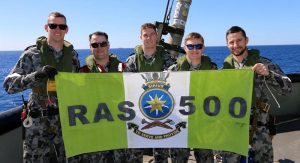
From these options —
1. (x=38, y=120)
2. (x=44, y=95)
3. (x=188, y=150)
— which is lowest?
(x=188, y=150)

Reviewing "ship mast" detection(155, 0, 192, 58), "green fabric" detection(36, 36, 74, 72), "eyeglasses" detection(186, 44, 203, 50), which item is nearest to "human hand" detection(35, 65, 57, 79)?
"green fabric" detection(36, 36, 74, 72)

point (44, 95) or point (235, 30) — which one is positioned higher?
point (235, 30)

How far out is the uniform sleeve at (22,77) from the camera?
4334 millimetres

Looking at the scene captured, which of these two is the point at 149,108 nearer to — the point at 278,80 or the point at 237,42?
the point at 237,42

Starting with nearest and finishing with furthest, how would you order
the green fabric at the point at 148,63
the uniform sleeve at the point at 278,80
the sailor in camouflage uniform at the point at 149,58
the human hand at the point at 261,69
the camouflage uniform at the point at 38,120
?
the human hand at the point at 261,69 → the uniform sleeve at the point at 278,80 → the camouflage uniform at the point at 38,120 → the sailor in camouflage uniform at the point at 149,58 → the green fabric at the point at 148,63

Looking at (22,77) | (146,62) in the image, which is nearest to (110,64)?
(146,62)

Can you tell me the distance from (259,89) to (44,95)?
114 inches

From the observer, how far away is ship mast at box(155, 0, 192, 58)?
30.1 feet

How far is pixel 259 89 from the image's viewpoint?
4559mm

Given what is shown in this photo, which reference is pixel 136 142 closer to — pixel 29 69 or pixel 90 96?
pixel 90 96

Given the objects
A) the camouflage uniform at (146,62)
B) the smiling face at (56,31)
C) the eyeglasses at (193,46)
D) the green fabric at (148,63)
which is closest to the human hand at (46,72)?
the smiling face at (56,31)

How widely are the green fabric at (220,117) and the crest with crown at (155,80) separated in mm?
341

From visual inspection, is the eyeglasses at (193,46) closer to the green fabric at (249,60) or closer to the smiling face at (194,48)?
the smiling face at (194,48)

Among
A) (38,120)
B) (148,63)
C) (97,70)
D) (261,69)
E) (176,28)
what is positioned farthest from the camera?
(176,28)
